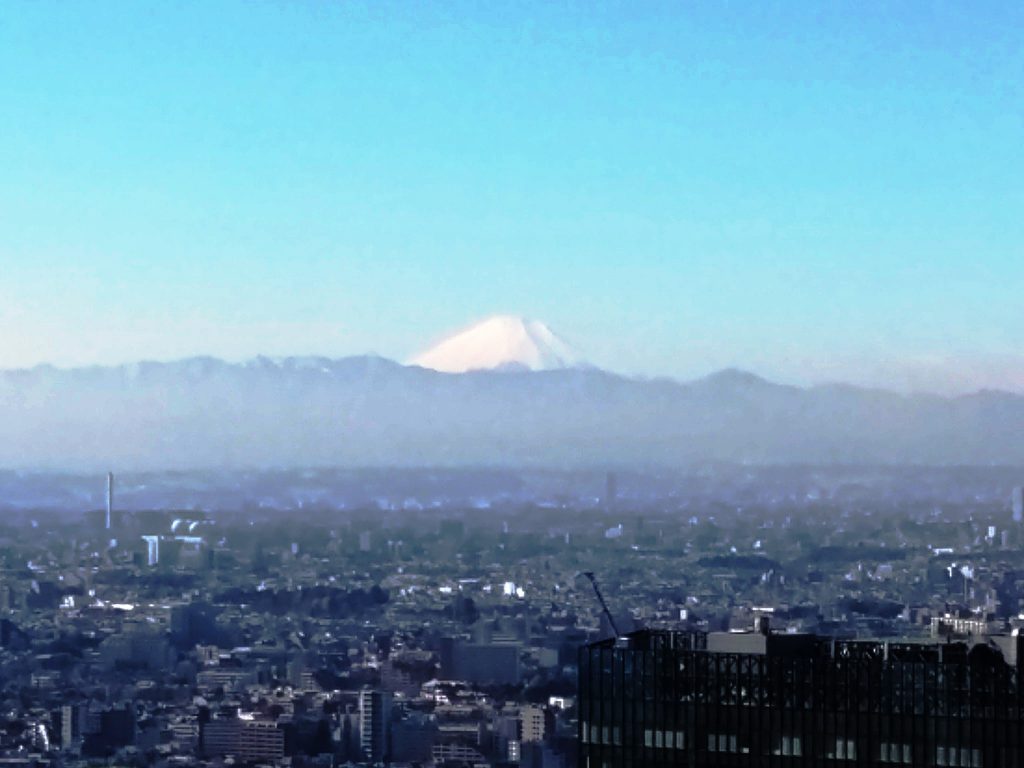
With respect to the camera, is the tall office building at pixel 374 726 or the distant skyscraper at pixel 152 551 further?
the distant skyscraper at pixel 152 551

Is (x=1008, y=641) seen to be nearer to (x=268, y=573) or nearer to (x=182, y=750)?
(x=182, y=750)

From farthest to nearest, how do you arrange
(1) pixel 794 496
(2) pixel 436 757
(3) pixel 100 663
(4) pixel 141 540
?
(4) pixel 141 540, (1) pixel 794 496, (3) pixel 100 663, (2) pixel 436 757

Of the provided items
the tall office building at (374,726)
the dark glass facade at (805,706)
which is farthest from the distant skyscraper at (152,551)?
the dark glass facade at (805,706)

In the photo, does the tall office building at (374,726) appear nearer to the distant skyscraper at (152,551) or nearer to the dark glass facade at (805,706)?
the distant skyscraper at (152,551)

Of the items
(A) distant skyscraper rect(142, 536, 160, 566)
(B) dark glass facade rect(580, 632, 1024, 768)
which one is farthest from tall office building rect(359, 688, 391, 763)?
(B) dark glass facade rect(580, 632, 1024, 768)

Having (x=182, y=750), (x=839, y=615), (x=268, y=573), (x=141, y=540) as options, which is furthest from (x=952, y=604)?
(x=141, y=540)

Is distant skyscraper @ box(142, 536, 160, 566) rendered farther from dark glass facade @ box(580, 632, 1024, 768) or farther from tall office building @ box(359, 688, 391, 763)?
dark glass facade @ box(580, 632, 1024, 768)

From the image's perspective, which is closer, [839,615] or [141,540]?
[839,615]
